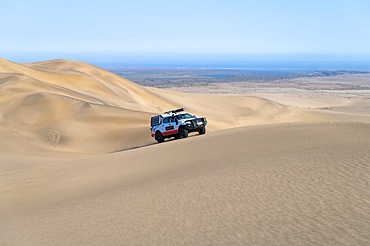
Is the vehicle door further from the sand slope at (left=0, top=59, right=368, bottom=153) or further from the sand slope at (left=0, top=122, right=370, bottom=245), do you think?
the sand slope at (left=0, top=122, right=370, bottom=245)

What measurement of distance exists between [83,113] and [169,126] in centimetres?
970

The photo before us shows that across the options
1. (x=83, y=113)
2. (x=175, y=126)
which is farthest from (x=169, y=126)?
(x=83, y=113)

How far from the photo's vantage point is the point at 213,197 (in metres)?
9.27

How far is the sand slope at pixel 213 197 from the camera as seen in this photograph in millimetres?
7090

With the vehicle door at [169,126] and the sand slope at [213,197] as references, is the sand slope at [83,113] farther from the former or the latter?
the sand slope at [213,197]

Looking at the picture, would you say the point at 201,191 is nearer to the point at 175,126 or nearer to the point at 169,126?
the point at 175,126

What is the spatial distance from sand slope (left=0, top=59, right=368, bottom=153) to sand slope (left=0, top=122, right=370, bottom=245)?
29.6ft

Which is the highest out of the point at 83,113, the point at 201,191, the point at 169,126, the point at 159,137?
the point at 201,191

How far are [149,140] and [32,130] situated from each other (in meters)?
7.17

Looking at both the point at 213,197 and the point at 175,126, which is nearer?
the point at 213,197

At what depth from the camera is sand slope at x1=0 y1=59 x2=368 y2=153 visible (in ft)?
83.1

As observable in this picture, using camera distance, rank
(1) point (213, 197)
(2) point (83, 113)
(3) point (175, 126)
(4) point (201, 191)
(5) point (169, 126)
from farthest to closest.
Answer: (2) point (83, 113), (5) point (169, 126), (3) point (175, 126), (4) point (201, 191), (1) point (213, 197)

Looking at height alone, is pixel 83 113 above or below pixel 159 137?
below

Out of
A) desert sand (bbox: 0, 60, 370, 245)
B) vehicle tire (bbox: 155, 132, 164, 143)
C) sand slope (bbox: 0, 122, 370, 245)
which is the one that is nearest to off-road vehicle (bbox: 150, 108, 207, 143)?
vehicle tire (bbox: 155, 132, 164, 143)
